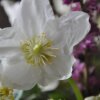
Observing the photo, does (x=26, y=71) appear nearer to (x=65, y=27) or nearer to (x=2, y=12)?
(x=65, y=27)

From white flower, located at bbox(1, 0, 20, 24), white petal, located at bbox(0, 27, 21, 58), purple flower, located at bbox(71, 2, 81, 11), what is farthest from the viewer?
white flower, located at bbox(1, 0, 20, 24)

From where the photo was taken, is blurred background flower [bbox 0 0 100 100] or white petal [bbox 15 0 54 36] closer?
white petal [bbox 15 0 54 36]

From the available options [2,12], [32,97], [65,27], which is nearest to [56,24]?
[65,27]

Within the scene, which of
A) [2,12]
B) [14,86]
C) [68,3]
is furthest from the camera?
[2,12]

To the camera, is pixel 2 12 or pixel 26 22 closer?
pixel 26 22

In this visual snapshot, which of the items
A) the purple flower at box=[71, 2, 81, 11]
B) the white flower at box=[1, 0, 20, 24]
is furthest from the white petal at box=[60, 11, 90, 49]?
the white flower at box=[1, 0, 20, 24]

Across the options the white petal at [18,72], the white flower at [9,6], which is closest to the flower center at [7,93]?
the white petal at [18,72]

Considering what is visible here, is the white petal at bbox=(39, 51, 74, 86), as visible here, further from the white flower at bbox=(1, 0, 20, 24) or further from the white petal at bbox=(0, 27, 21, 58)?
the white flower at bbox=(1, 0, 20, 24)

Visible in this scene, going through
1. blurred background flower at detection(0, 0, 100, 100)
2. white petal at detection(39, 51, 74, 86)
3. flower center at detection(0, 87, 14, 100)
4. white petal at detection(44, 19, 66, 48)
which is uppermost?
white petal at detection(44, 19, 66, 48)
